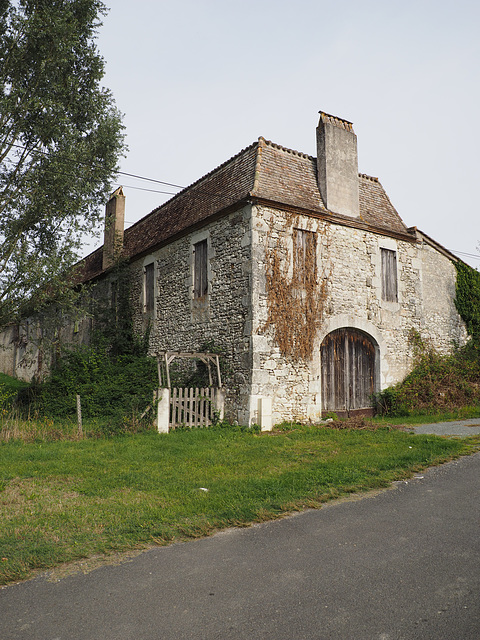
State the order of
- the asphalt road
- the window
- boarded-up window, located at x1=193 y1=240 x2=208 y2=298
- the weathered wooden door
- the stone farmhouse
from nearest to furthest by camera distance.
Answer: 1. the asphalt road
2. the stone farmhouse
3. the window
4. the weathered wooden door
5. boarded-up window, located at x1=193 y1=240 x2=208 y2=298

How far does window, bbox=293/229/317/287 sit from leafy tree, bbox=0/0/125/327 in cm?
649

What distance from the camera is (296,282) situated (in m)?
12.4

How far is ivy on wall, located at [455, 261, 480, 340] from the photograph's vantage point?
662 inches

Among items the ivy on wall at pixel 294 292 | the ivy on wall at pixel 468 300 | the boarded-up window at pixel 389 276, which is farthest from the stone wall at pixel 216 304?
the ivy on wall at pixel 468 300

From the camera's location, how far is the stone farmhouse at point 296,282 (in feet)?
38.8

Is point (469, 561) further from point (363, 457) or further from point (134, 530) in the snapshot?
point (363, 457)

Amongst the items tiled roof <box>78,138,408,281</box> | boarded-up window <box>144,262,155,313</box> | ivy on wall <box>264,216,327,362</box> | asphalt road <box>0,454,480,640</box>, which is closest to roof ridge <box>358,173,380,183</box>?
tiled roof <box>78,138,408,281</box>

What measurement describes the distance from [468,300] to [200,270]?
32.7 ft

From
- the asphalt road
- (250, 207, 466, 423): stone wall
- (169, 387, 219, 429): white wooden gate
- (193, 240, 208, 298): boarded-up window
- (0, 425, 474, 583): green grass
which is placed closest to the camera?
the asphalt road

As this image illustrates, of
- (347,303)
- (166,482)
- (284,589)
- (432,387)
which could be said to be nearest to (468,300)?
(432,387)

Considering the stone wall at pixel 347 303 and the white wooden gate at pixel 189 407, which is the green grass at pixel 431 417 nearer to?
the stone wall at pixel 347 303

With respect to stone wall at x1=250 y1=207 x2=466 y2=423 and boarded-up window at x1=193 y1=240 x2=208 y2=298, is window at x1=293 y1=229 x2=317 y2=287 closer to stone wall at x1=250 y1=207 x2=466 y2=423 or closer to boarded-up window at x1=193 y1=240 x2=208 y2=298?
stone wall at x1=250 y1=207 x2=466 y2=423

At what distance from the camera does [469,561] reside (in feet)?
12.2

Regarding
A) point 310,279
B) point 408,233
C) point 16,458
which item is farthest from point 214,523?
point 408,233
